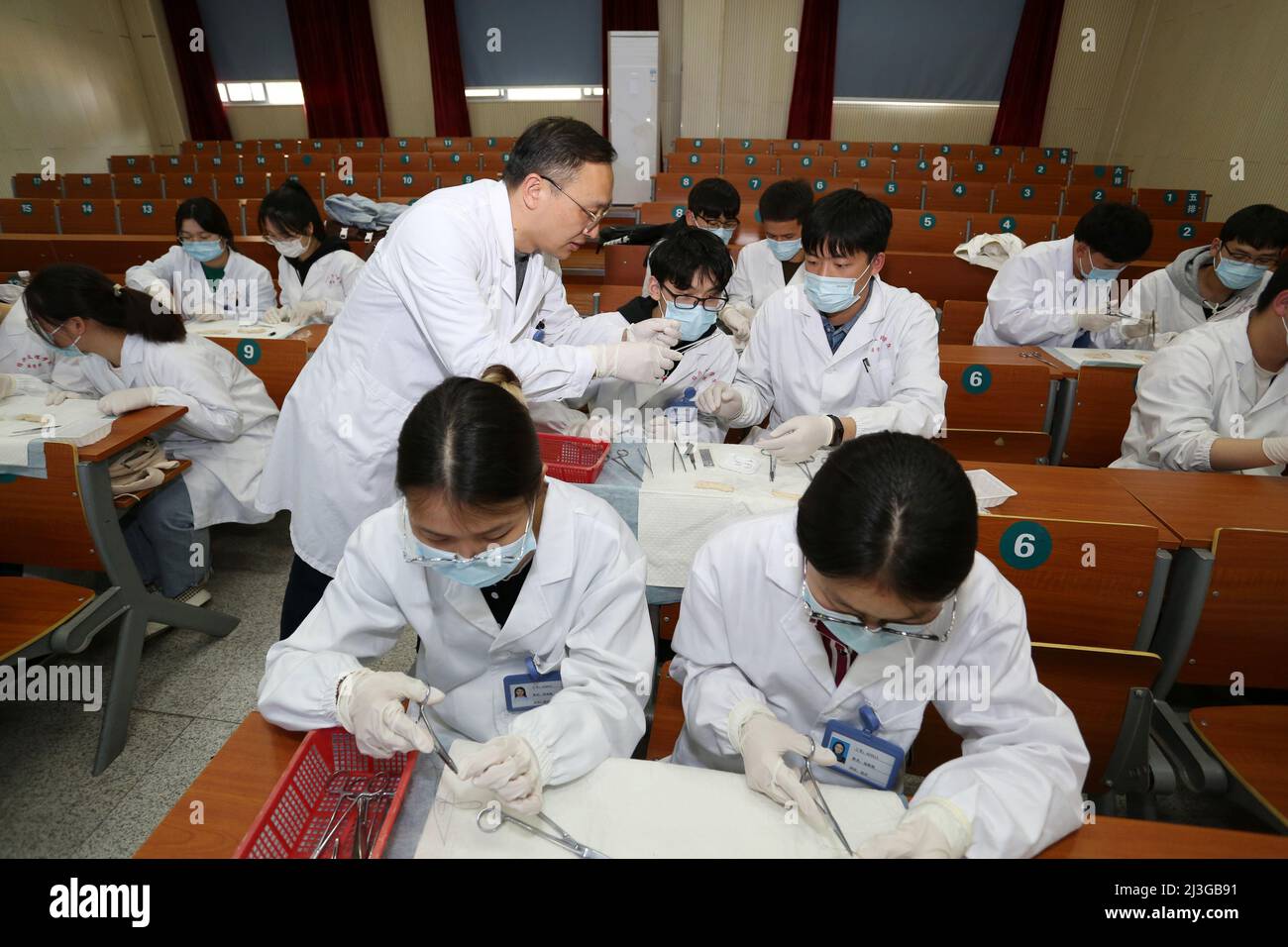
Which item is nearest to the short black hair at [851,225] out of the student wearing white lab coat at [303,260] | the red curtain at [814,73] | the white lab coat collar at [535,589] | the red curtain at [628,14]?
the white lab coat collar at [535,589]

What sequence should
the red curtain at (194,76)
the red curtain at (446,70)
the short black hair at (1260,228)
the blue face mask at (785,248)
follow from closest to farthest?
the short black hair at (1260,228) < the blue face mask at (785,248) < the red curtain at (446,70) < the red curtain at (194,76)

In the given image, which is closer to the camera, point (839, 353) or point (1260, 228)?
point (839, 353)

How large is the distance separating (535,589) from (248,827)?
1.58 ft

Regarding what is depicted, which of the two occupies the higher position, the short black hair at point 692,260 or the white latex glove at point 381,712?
the short black hair at point 692,260

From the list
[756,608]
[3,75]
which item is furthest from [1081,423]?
[3,75]

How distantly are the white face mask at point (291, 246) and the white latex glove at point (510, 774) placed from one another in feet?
11.2

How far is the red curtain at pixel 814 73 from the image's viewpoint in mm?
8117

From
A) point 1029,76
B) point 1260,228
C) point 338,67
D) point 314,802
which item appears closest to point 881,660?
point 314,802

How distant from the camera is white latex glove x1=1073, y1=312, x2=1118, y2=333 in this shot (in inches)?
117

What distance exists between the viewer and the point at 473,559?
99 cm

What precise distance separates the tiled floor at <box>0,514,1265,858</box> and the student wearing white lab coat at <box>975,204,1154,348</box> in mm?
2043

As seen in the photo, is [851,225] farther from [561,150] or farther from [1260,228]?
[1260,228]

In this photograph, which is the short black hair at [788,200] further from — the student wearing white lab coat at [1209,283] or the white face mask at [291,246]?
the white face mask at [291,246]

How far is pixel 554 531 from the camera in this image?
1.09 metres
